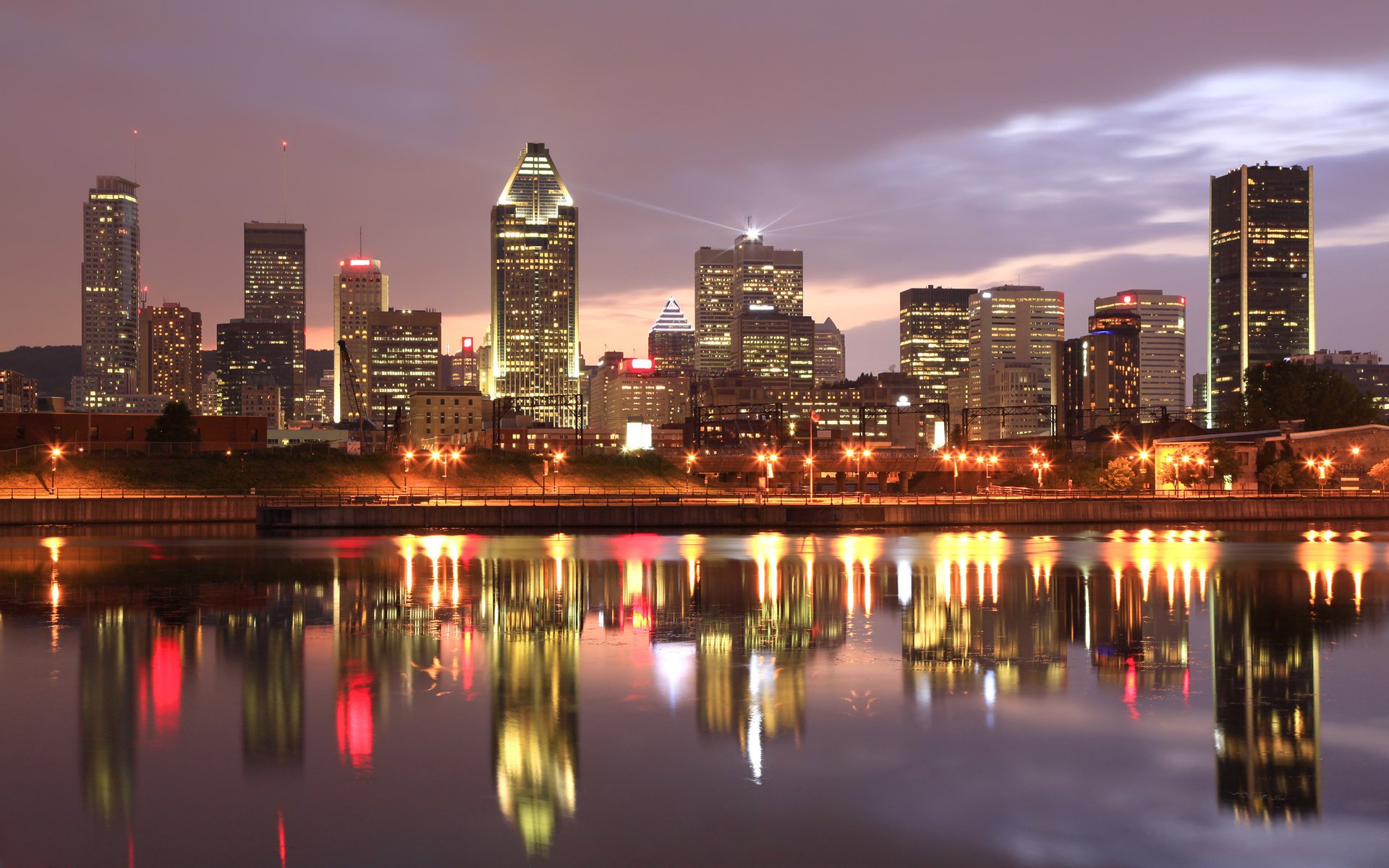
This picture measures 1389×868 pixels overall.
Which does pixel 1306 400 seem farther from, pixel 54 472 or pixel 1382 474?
pixel 54 472

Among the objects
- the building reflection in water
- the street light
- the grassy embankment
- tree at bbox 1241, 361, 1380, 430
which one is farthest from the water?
tree at bbox 1241, 361, 1380, 430

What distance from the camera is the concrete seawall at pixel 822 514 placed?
89.4m

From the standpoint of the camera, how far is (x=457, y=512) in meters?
89.8

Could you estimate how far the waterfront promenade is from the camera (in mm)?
89562

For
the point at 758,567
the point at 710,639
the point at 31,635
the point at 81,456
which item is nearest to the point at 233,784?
the point at 710,639

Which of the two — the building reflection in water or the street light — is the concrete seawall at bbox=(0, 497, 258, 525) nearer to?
the street light

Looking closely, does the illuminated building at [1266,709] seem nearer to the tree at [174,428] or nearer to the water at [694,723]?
the water at [694,723]

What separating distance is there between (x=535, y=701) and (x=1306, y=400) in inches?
6168

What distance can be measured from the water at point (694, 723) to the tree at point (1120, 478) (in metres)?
72.5

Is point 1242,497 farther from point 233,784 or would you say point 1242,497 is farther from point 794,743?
point 233,784

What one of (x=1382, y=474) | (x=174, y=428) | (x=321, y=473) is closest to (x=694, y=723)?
(x=321, y=473)

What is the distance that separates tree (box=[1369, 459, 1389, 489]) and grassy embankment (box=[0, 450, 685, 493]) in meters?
69.1

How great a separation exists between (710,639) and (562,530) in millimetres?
52249

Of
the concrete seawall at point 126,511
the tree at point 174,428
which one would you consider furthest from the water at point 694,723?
the tree at point 174,428
